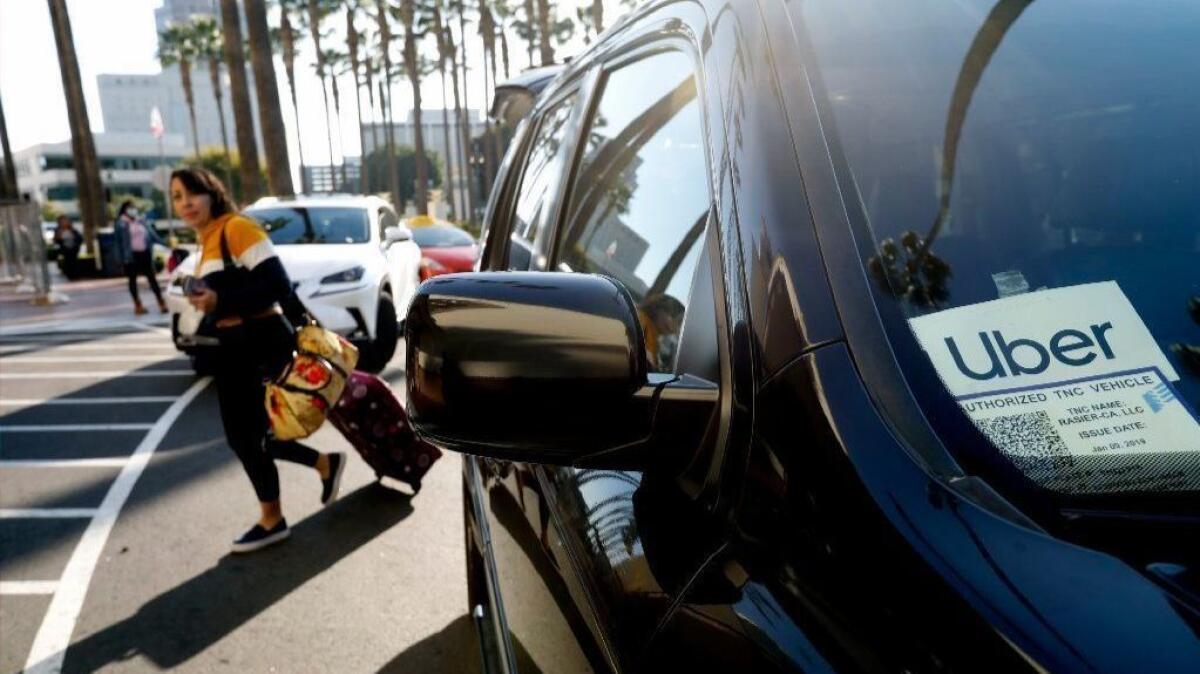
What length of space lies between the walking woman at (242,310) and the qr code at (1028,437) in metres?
3.87

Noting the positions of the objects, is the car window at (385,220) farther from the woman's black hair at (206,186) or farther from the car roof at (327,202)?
the woman's black hair at (206,186)

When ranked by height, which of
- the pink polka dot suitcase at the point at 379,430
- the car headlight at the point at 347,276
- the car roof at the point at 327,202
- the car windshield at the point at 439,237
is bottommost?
the car windshield at the point at 439,237

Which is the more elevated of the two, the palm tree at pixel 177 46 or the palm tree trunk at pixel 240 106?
the palm tree at pixel 177 46

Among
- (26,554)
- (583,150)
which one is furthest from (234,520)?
(583,150)

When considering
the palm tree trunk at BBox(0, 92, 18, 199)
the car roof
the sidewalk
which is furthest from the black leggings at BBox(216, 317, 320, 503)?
the palm tree trunk at BBox(0, 92, 18, 199)

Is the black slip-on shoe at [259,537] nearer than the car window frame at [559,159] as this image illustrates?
No

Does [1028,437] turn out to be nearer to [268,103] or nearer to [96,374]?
[96,374]

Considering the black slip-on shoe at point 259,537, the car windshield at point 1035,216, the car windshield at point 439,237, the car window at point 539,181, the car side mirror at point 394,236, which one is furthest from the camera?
the car windshield at point 439,237

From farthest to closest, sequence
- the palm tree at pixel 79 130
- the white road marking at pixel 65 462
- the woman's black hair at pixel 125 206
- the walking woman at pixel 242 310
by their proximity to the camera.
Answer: the palm tree at pixel 79 130 → the woman's black hair at pixel 125 206 → the white road marking at pixel 65 462 → the walking woman at pixel 242 310

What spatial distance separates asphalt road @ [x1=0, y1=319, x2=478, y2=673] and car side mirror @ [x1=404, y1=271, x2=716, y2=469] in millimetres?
1574

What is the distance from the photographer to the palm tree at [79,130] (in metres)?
23.9

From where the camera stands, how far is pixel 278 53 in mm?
53344

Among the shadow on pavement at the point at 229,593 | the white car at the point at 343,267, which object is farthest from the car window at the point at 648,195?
the white car at the point at 343,267

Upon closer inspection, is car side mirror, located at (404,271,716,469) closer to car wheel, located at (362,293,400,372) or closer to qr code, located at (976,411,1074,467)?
qr code, located at (976,411,1074,467)
